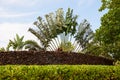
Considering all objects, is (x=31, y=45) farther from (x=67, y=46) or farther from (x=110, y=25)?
(x=110, y=25)

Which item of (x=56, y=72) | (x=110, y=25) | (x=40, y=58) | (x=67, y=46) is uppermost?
(x=110, y=25)

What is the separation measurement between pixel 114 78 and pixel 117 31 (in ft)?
49.5

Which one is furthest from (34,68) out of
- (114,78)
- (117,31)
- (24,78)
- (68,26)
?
(68,26)

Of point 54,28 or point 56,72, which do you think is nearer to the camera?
point 56,72

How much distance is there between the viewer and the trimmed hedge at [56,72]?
11.9 m

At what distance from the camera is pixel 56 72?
12398mm

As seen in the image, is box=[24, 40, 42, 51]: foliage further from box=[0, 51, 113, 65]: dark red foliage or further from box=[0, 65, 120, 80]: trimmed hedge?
box=[0, 65, 120, 80]: trimmed hedge

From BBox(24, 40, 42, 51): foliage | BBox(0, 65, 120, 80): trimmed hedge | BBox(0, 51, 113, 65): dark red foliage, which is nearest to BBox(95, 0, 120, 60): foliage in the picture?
BBox(0, 51, 113, 65): dark red foliage

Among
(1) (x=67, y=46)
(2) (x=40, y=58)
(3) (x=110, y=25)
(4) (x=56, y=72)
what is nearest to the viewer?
(4) (x=56, y=72)

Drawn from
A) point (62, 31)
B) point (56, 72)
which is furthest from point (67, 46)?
point (56, 72)

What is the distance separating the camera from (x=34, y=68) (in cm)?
1216

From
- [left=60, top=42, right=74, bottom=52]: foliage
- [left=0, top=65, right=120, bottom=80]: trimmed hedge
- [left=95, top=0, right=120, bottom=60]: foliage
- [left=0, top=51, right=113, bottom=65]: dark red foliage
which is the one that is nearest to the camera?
[left=0, top=65, right=120, bottom=80]: trimmed hedge

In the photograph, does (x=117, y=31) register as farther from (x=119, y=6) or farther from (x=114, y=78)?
(x=114, y=78)

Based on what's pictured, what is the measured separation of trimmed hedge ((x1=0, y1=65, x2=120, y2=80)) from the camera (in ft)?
38.9
